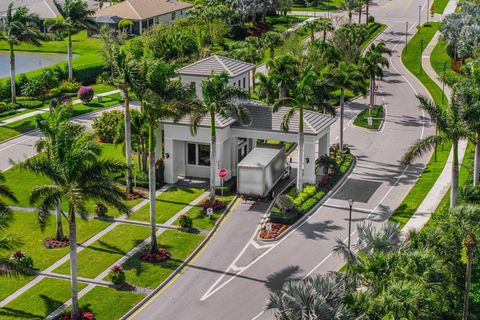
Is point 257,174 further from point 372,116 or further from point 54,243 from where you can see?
point 372,116

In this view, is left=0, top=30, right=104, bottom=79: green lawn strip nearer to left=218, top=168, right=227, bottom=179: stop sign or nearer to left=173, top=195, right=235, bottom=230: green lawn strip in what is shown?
left=218, top=168, right=227, bottom=179: stop sign

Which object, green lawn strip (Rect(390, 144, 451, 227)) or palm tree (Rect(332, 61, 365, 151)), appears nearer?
green lawn strip (Rect(390, 144, 451, 227))

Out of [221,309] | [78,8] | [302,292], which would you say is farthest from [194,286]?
[78,8]

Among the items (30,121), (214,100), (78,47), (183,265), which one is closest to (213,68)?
(214,100)

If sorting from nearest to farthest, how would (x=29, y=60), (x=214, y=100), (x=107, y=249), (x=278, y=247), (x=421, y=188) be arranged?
(x=107, y=249)
(x=278, y=247)
(x=214, y=100)
(x=421, y=188)
(x=29, y=60)

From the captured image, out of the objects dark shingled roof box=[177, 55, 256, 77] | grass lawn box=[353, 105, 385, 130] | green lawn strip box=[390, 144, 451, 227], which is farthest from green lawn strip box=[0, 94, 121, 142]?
green lawn strip box=[390, 144, 451, 227]

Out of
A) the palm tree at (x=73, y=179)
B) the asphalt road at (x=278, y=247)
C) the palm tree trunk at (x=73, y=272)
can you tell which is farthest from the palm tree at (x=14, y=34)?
the palm tree trunk at (x=73, y=272)

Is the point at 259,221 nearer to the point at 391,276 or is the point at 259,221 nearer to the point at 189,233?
the point at 189,233
